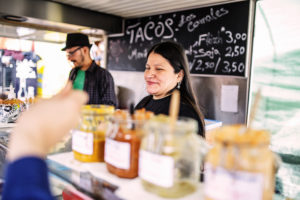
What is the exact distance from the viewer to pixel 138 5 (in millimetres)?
3471

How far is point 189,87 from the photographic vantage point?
170 cm

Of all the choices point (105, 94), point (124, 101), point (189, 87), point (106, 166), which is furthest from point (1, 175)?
point (124, 101)

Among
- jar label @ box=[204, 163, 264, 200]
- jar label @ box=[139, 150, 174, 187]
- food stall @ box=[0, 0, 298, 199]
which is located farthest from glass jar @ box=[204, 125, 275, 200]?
food stall @ box=[0, 0, 298, 199]

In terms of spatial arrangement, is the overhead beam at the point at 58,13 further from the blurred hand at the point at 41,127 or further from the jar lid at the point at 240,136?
the jar lid at the point at 240,136

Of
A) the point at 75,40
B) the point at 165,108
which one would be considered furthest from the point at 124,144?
the point at 75,40

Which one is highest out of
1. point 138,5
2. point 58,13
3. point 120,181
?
point 138,5

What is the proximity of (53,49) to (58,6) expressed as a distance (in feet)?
4.42

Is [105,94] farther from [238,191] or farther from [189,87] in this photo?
[238,191]

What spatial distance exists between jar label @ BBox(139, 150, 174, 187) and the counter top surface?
0.17ft

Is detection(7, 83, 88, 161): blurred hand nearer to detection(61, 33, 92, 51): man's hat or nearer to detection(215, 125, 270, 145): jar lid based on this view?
detection(215, 125, 270, 145): jar lid

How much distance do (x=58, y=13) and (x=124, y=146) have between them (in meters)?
3.21

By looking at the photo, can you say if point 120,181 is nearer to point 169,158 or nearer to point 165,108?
point 169,158

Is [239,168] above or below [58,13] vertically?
below

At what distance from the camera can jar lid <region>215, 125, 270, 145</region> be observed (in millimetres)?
582
